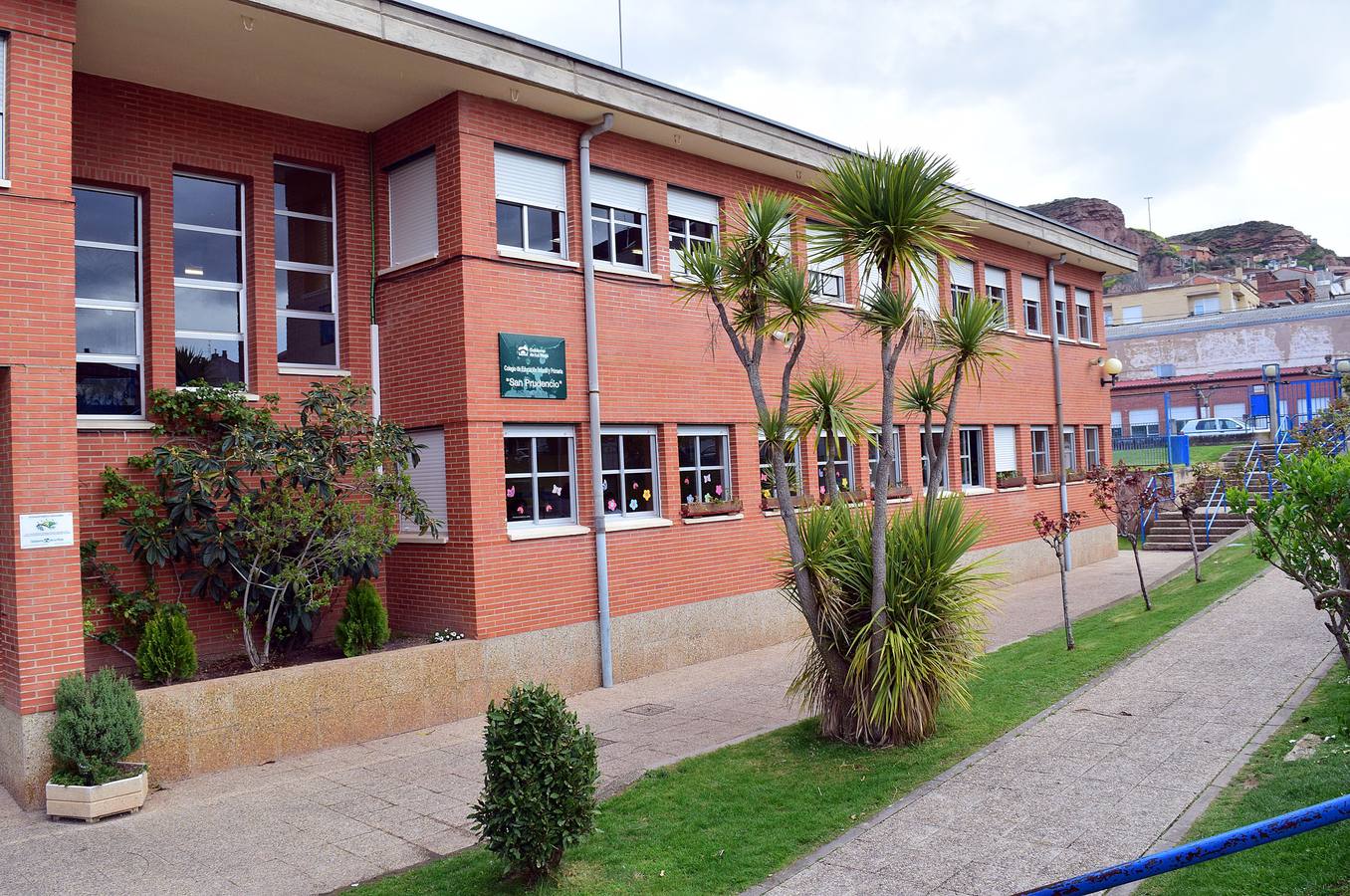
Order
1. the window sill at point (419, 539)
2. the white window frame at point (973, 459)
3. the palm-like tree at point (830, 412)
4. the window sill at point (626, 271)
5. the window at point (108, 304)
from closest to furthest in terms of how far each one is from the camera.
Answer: the palm-like tree at point (830, 412) → the window at point (108, 304) → the window sill at point (419, 539) → the window sill at point (626, 271) → the white window frame at point (973, 459)

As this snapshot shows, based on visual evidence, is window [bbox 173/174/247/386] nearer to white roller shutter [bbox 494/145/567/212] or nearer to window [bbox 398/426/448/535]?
window [bbox 398/426/448/535]

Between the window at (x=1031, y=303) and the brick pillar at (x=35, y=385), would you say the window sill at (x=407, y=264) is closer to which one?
the brick pillar at (x=35, y=385)

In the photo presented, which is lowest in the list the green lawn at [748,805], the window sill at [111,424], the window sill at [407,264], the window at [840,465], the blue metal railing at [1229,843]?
the green lawn at [748,805]

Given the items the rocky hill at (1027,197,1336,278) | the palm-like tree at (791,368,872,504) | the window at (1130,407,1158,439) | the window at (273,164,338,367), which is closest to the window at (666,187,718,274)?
the window at (273,164,338,367)

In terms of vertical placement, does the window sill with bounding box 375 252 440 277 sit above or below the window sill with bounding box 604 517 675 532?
above

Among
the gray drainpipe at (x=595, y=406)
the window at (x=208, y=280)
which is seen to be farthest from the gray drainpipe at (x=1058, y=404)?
the window at (x=208, y=280)

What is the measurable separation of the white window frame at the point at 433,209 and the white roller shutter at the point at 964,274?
35.7 feet

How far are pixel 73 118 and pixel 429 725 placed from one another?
273 inches

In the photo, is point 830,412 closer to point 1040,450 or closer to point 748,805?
point 748,805

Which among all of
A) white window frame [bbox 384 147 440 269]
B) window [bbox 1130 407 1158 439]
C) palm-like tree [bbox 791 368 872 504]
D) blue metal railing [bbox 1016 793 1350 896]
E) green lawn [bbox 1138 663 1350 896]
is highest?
white window frame [bbox 384 147 440 269]

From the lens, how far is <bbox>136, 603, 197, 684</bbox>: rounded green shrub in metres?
8.50

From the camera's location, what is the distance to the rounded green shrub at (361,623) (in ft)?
32.8

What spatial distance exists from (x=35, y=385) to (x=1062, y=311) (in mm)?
20720

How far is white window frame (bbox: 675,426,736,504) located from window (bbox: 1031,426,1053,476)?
10.3 meters
